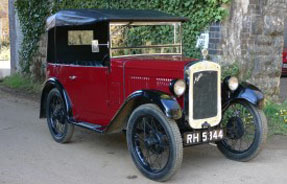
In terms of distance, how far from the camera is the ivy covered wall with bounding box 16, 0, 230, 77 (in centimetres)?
765

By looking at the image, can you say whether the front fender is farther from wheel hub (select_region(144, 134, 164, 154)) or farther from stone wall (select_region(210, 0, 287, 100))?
stone wall (select_region(210, 0, 287, 100))

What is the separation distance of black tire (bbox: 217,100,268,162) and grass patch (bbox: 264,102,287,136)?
3.99ft

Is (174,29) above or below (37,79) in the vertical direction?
above

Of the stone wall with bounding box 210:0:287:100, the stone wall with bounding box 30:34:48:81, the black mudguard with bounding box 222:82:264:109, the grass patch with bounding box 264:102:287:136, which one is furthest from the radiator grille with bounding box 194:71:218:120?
the stone wall with bounding box 30:34:48:81

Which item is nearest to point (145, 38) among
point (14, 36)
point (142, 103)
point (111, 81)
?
point (111, 81)

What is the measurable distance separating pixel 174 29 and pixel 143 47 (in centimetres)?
57

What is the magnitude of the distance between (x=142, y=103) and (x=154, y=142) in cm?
60

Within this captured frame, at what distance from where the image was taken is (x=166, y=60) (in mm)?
5270

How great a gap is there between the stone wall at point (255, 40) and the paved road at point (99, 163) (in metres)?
1.63

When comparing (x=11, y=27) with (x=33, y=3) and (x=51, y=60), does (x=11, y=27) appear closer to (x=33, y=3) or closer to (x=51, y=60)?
(x=33, y=3)

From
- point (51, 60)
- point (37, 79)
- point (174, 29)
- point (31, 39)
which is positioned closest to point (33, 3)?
point (31, 39)

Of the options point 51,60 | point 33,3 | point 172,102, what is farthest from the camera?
point 33,3

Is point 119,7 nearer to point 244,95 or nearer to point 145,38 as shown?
point 145,38

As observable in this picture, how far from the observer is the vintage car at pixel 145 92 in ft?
15.5
